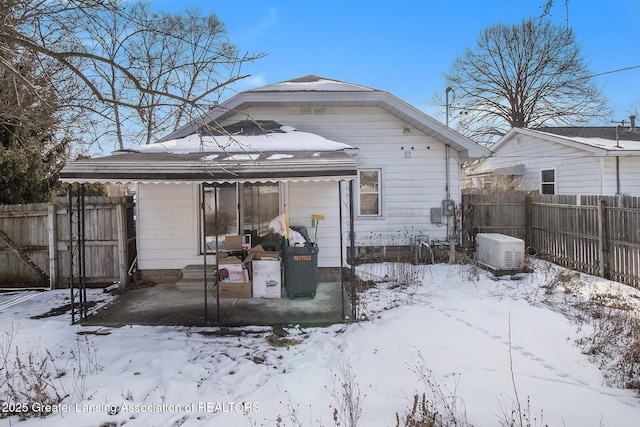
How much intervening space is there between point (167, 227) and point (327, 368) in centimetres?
526

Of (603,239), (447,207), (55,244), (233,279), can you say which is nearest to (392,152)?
(447,207)

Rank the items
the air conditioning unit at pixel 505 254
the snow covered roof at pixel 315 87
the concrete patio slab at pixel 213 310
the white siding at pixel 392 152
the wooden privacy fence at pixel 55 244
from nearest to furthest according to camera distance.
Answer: the concrete patio slab at pixel 213 310, the wooden privacy fence at pixel 55 244, the air conditioning unit at pixel 505 254, the snow covered roof at pixel 315 87, the white siding at pixel 392 152

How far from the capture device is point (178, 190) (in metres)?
8.04

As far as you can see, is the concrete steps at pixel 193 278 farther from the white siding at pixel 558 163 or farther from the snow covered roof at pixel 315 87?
the white siding at pixel 558 163

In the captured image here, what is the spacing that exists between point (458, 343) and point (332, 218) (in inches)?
162

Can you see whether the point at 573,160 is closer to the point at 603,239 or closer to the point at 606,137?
the point at 606,137

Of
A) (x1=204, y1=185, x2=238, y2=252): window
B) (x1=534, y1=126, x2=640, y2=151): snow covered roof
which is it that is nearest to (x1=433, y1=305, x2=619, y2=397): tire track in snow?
(x1=204, y1=185, x2=238, y2=252): window

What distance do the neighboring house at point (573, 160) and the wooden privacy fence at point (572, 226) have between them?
6.07 feet

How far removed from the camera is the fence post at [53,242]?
7852mm

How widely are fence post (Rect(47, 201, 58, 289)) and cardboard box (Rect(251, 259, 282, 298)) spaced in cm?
448

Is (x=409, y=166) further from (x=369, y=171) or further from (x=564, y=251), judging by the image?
(x=564, y=251)

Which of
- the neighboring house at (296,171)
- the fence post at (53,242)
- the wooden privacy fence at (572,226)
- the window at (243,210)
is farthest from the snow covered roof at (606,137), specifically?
the fence post at (53,242)

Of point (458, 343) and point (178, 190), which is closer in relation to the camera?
point (458, 343)

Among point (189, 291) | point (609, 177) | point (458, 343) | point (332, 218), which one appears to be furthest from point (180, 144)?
point (609, 177)
